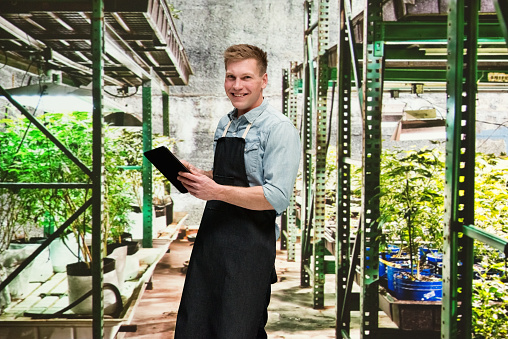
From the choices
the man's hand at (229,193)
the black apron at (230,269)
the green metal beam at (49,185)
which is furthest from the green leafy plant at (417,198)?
the green metal beam at (49,185)

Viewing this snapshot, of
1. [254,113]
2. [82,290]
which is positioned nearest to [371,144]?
[254,113]

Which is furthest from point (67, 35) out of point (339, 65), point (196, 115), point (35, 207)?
point (196, 115)

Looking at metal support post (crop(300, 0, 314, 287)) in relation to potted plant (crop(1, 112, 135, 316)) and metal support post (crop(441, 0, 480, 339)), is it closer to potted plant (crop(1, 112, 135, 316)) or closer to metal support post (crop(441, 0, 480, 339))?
potted plant (crop(1, 112, 135, 316))

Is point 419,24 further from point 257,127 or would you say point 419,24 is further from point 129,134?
point 129,134

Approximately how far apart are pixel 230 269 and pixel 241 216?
0.73 feet

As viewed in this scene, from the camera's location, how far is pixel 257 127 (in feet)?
6.98

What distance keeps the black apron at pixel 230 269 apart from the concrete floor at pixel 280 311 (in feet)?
6.40

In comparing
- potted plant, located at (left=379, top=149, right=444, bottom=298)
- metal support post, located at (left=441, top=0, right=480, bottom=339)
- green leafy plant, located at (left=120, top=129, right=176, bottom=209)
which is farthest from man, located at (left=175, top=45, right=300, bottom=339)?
green leafy plant, located at (left=120, top=129, right=176, bottom=209)

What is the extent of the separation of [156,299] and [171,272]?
1291 mm

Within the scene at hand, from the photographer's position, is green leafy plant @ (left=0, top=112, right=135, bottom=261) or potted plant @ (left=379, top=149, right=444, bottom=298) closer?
potted plant @ (left=379, top=149, right=444, bottom=298)

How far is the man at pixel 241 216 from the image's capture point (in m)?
2.00

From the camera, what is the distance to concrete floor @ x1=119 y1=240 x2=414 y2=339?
4.80 m

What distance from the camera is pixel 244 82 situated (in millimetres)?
2076

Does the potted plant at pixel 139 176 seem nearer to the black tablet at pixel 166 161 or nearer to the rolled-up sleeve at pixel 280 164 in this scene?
the black tablet at pixel 166 161
